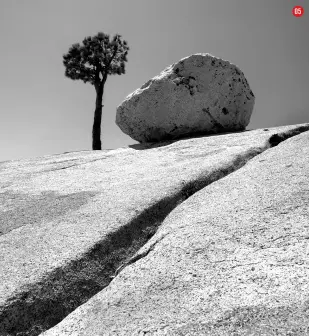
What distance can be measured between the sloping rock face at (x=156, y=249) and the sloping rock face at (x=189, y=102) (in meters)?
4.59

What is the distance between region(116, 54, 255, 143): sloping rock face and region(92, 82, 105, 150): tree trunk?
8.09 m

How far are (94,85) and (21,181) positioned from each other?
15.5m

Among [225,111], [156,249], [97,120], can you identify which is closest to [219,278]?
[156,249]

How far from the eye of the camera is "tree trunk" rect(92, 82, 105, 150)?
1873 cm

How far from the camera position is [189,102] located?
9953 millimetres

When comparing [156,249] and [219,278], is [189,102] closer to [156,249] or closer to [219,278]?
[156,249]

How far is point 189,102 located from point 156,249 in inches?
289

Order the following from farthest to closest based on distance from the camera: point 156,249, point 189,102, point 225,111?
1. point 225,111
2. point 189,102
3. point 156,249

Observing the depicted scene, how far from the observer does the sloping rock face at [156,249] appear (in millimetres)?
2426

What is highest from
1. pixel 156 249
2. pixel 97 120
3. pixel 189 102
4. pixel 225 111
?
pixel 189 102

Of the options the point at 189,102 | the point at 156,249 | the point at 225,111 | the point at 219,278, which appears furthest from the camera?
the point at 225,111

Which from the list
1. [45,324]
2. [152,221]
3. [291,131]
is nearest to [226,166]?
[152,221]

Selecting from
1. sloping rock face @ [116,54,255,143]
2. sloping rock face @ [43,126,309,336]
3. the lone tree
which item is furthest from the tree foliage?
sloping rock face @ [43,126,309,336]

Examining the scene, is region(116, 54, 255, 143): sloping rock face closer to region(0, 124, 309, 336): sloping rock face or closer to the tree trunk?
region(0, 124, 309, 336): sloping rock face
